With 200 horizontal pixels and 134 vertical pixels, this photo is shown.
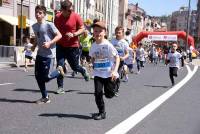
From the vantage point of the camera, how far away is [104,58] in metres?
7.38

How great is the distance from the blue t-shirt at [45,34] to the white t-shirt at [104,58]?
5.15ft

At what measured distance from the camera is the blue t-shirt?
28.6ft

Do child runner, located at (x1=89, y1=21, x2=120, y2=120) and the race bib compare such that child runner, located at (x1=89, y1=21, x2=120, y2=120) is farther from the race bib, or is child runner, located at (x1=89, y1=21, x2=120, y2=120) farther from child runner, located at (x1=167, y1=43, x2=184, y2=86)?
child runner, located at (x1=167, y1=43, x2=184, y2=86)

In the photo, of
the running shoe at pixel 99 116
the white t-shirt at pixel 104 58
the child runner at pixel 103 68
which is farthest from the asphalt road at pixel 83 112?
the white t-shirt at pixel 104 58

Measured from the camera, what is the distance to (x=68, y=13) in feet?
32.7

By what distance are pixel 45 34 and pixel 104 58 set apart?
1.74 m

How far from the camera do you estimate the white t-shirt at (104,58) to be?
733 centimetres

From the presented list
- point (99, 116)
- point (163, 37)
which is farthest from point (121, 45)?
point (163, 37)

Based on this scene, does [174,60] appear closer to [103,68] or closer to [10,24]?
[103,68]

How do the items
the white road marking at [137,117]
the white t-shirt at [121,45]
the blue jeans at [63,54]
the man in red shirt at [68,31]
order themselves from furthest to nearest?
the white t-shirt at [121,45]
the blue jeans at [63,54]
the man in red shirt at [68,31]
the white road marking at [137,117]

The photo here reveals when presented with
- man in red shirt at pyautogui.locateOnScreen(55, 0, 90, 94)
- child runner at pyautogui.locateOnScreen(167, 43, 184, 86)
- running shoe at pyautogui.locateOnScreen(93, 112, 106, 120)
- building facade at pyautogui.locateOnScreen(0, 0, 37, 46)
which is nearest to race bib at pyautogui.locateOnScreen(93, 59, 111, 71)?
running shoe at pyautogui.locateOnScreen(93, 112, 106, 120)

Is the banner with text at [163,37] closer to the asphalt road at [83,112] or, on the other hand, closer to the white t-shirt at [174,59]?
the white t-shirt at [174,59]

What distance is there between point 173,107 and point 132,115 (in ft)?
4.88

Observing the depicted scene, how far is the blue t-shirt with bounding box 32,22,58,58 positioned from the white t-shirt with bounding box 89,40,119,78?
1.57 meters
